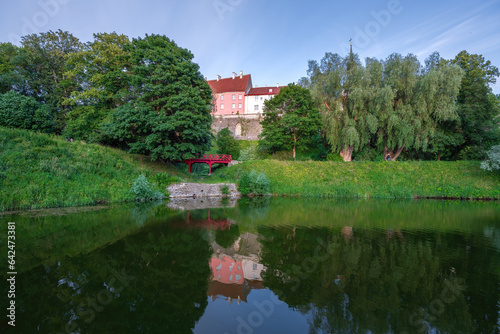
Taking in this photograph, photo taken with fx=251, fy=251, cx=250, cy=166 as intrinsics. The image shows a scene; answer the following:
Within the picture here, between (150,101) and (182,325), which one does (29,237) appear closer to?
(182,325)

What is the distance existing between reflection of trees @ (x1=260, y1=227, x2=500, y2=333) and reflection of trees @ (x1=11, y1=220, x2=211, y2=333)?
1.90m

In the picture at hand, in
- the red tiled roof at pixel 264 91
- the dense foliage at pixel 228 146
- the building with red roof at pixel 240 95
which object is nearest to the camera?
the dense foliage at pixel 228 146

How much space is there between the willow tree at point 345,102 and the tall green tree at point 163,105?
47.6ft

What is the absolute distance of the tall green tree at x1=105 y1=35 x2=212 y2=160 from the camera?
21625mm

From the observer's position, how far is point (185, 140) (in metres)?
23.5

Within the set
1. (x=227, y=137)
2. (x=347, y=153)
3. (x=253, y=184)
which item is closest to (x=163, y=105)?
(x=253, y=184)

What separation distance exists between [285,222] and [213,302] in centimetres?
734

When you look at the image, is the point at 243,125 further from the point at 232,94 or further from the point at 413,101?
the point at 413,101

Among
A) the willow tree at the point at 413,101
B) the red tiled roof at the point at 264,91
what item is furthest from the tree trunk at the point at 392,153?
the red tiled roof at the point at 264,91

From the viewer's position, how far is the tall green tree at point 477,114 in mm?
27031

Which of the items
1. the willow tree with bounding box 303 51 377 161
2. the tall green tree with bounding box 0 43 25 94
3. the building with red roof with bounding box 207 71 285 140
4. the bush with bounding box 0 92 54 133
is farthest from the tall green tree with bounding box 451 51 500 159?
the tall green tree with bounding box 0 43 25 94

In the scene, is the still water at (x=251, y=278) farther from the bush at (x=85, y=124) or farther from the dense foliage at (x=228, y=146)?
the dense foliage at (x=228, y=146)

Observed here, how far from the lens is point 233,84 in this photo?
5581 cm

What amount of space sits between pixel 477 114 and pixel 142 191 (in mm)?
34185
